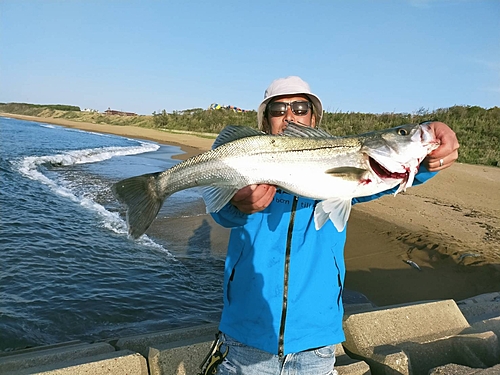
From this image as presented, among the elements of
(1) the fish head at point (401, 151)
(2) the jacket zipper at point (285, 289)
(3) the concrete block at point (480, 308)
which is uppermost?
(1) the fish head at point (401, 151)

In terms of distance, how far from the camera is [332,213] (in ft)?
8.38

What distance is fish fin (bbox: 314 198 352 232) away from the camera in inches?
100

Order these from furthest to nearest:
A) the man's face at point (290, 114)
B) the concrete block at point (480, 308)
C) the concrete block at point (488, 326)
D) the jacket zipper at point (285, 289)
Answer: the concrete block at point (480, 308) < the concrete block at point (488, 326) < the man's face at point (290, 114) < the jacket zipper at point (285, 289)

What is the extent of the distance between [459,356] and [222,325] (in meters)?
2.81

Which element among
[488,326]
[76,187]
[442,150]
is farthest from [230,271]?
[76,187]

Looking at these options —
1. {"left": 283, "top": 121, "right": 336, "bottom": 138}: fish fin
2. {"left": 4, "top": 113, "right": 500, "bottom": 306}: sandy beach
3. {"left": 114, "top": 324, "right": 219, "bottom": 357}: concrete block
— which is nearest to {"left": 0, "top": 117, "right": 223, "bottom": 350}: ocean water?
{"left": 114, "top": 324, "right": 219, "bottom": 357}: concrete block

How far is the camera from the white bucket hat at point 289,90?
318 cm

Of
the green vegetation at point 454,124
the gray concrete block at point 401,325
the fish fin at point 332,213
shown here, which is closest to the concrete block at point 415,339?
the gray concrete block at point 401,325

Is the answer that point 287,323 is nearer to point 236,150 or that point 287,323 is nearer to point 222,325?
point 222,325

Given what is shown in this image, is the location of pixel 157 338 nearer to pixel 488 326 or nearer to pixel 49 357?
pixel 49 357

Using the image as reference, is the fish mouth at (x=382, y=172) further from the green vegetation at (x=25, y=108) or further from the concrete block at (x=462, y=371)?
the green vegetation at (x=25, y=108)

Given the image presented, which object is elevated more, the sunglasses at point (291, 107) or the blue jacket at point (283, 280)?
the sunglasses at point (291, 107)

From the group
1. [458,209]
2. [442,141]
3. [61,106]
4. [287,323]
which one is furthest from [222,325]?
[61,106]

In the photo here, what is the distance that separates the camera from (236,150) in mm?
2693
